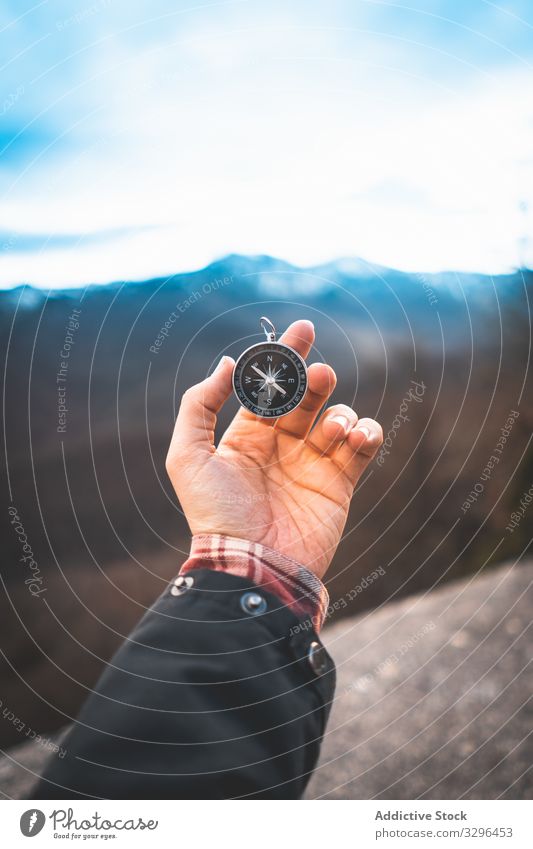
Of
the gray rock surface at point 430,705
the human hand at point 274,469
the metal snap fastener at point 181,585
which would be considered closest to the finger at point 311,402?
the human hand at point 274,469

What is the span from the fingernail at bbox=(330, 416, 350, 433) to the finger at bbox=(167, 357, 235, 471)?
0.87 feet

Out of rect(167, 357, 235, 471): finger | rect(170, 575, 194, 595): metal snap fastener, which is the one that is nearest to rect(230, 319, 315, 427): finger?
rect(167, 357, 235, 471): finger

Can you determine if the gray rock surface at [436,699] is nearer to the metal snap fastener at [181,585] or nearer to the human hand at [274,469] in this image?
the human hand at [274,469]

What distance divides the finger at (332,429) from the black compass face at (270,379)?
0.09 meters

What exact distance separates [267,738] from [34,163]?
1.41 m

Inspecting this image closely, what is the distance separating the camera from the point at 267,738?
110 centimetres

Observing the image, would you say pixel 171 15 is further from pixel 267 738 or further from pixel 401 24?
pixel 267 738

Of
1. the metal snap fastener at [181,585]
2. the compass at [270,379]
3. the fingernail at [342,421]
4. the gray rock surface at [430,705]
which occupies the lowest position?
the gray rock surface at [430,705]

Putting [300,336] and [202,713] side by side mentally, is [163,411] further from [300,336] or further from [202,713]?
[202,713]

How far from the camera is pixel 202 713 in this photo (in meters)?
1.10

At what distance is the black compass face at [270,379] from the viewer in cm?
153

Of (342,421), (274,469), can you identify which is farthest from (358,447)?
(274,469)

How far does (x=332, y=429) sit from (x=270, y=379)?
193 mm
